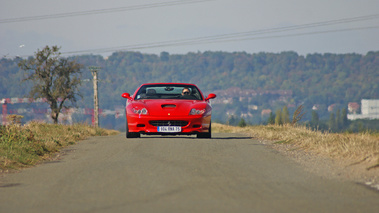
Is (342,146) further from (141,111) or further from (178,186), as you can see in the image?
(141,111)

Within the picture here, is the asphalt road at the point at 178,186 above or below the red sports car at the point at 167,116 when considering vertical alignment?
below

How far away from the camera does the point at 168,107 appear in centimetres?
1552

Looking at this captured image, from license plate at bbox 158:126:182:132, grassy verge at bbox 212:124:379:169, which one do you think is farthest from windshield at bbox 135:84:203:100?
grassy verge at bbox 212:124:379:169

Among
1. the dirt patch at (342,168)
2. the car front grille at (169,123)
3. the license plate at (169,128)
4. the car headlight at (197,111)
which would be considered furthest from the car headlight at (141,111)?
the dirt patch at (342,168)

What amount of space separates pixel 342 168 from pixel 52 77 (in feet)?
204

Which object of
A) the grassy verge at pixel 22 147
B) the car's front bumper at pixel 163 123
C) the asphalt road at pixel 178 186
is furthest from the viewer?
the car's front bumper at pixel 163 123

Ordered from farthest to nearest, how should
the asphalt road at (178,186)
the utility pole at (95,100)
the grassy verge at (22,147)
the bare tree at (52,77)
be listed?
the bare tree at (52,77), the utility pole at (95,100), the grassy verge at (22,147), the asphalt road at (178,186)

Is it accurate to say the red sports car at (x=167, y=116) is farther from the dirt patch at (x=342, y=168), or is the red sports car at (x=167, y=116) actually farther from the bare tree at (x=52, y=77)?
the bare tree at (x=52, y=77)

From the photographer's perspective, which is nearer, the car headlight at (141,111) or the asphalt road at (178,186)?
the asphalt road at (178,186)

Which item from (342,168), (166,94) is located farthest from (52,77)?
(342,168)

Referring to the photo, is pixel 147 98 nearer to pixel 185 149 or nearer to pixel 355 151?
pixel 185 149

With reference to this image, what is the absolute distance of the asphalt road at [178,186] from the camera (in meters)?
6.52

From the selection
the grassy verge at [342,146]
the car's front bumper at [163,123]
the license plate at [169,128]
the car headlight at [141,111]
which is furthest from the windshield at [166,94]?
the grassy verge at [342,146]

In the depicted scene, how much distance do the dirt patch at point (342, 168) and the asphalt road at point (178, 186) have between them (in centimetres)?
28
